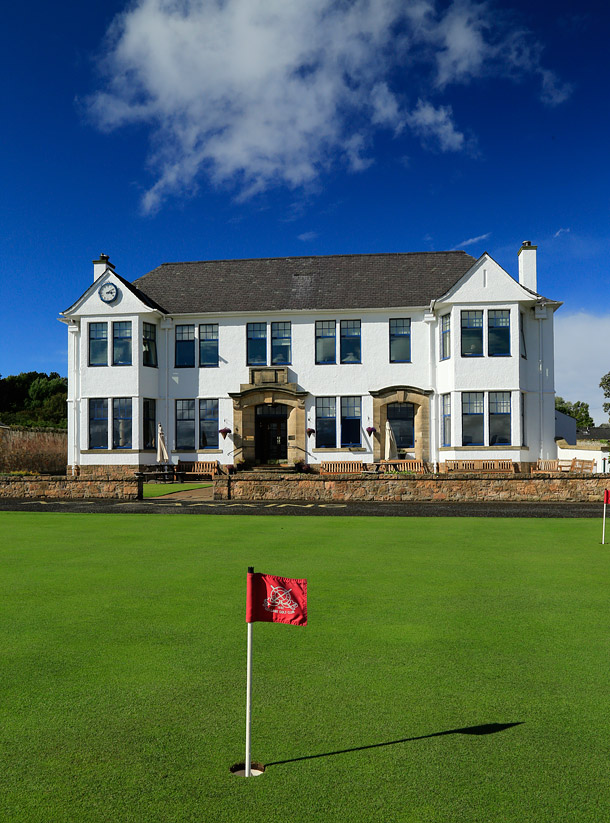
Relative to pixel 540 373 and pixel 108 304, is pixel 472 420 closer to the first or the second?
pixel 540 373

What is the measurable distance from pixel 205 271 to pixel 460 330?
1514 cm

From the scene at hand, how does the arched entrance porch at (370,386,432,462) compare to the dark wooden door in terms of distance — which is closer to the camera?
the arched entrance porch at (370,386,432,462)

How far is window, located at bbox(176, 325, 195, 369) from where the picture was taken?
34.9m

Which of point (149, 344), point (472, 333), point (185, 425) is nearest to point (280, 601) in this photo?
point (472, 333)

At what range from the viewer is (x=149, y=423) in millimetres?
Answer: 34312

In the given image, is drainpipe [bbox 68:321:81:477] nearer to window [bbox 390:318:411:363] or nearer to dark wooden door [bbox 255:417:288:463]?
dark wooden door [bbox 255:417:288:463]

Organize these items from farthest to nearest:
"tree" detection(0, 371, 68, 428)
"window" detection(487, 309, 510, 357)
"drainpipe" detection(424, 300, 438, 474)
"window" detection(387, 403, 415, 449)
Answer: "tree" detection(0, 371, 68, 428) → "window" detection(387, 403, 415, 449) → "drainpipe" detection(424, 300, 438, 474) → "window" detection(487, 309, 510, 357)

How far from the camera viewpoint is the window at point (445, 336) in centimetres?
3194

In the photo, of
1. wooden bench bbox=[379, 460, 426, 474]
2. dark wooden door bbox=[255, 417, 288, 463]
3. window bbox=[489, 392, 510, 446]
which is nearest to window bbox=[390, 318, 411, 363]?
window bbox=[489, 392, 510, 446]

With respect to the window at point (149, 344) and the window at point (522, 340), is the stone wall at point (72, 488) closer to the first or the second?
the window at point (149, 344)

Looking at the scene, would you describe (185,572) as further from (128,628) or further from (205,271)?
(205,271)

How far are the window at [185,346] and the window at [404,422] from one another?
1103cm

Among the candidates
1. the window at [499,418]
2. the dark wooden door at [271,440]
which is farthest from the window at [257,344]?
the window at [499,418]

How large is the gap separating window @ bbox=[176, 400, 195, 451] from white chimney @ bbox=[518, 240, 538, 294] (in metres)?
18.8
